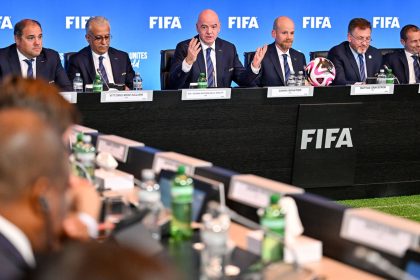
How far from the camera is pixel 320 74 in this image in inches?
248

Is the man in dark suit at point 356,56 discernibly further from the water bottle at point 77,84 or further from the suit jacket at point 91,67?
the water bottle at point 77,84

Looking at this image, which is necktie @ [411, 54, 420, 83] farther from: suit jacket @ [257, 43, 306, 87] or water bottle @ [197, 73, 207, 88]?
water bottle @ [197, 73, 207, 88]

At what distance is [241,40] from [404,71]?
2367 millimetres

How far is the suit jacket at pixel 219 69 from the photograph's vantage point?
6.43 meters

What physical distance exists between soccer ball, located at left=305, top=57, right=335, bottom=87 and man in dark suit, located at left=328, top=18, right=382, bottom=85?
51 cm

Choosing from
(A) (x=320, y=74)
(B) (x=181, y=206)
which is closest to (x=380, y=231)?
(B) (x=181, y=206)

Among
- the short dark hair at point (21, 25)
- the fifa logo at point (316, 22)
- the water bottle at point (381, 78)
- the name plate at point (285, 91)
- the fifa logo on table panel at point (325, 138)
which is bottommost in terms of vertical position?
the fifa logo on table panel at point (325, 138)

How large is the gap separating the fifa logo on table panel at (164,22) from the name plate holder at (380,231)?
671 cm

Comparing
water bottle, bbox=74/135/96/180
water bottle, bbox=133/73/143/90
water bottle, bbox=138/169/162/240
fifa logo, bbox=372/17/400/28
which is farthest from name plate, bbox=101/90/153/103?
fifa logo, bbox=372/17/400/28

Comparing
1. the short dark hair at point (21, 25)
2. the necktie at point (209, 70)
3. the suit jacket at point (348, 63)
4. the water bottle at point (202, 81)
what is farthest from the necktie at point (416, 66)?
the short dark hair at point (21, 25)

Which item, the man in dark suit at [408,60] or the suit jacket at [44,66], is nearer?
the suit jacket at [44,66]

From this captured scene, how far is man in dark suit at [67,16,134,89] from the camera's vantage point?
6.36 meters

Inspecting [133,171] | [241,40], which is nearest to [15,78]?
[133,171]

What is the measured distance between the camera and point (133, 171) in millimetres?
3408
